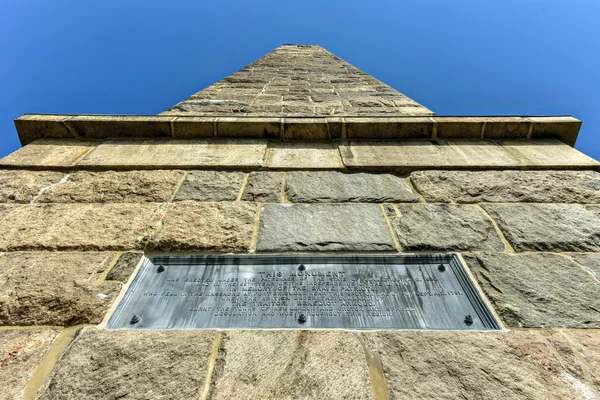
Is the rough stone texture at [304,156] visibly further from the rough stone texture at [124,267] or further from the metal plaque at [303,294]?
the rough stone texture at [124,267]

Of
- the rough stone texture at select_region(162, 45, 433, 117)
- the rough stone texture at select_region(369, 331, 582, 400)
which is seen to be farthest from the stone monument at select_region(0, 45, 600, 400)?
the rough stone texture at select_region(162, 45, 433, 117)

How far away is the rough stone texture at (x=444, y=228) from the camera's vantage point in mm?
2179

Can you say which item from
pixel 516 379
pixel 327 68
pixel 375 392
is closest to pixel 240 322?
pixel 375 392

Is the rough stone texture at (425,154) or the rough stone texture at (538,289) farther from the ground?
the rough stone texture at (425,154)

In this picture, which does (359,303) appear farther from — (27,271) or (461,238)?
(27,271)

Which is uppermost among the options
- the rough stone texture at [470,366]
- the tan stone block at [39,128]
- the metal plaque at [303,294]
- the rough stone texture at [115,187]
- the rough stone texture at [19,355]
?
the tan stone block at [39,128]

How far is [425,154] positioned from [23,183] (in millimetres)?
3538

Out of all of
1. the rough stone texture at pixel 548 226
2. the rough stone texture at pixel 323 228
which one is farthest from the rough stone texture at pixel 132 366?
the rough stone texture at pixel 548 226

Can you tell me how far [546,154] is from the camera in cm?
318

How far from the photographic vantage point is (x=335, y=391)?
1.41 meters

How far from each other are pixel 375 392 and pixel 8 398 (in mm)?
1573

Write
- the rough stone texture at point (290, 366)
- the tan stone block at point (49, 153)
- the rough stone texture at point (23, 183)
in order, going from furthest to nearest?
the tan stone block at point (49, 153) < the rough stone texture at point (23, 183) < the rough stone texture at point (290, 366)

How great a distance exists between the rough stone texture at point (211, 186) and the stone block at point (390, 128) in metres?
1.32

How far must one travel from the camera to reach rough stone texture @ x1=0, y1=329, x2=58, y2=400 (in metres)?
1.44
